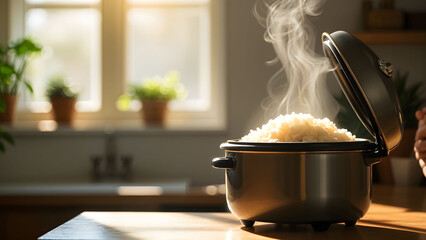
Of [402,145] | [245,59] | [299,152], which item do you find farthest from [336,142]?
[245,59]

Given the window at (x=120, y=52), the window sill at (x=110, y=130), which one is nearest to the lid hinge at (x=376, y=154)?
the window sill at (x=110, y=130)

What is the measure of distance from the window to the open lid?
107 inches

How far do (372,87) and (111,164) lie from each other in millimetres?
2643

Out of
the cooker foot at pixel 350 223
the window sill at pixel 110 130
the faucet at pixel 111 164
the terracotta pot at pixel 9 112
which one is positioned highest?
the terracotta pot at pixel 9 112

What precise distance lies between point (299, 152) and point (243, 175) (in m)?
0.09

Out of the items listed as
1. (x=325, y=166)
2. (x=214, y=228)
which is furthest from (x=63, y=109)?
(x=325, y=166)

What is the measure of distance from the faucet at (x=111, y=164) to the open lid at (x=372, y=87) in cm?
252

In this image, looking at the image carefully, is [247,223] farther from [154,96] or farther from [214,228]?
[154,96]

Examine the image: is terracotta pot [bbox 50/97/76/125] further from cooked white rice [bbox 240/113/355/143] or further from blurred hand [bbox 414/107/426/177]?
cooked white rice [bbox 240/113/355/143]

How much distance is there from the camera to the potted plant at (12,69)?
3121 millimetres

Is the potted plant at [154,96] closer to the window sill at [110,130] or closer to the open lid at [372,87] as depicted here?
the window sill at [110,130]

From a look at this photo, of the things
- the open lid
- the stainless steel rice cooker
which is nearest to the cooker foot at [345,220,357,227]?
the stainless steel rice cooker

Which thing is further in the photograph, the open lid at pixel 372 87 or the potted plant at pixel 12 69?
the potted plant at pixel 12 69

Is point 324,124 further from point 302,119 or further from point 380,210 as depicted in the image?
point 380,210
